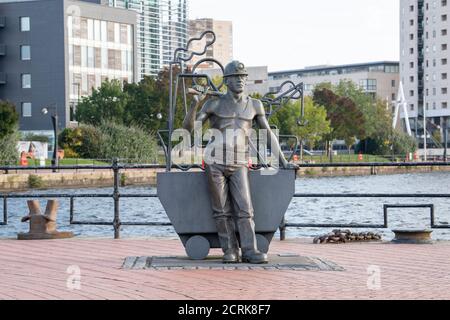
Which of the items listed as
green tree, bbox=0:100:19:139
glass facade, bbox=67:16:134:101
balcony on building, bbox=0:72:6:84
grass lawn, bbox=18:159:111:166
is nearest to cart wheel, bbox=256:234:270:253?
green tree, bbox=0:100:19:139

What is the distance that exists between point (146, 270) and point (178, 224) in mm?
1204

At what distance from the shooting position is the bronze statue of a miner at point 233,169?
11.6 metres

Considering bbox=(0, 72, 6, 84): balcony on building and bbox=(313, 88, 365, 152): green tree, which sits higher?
bbox=(0, 72, 6, 84): balcony on building

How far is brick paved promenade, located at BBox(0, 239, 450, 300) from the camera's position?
9.16 m

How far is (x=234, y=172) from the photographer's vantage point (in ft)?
38.2

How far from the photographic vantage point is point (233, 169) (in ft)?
38.2

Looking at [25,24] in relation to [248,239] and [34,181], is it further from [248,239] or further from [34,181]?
[248,239]

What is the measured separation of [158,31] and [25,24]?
2219 inches

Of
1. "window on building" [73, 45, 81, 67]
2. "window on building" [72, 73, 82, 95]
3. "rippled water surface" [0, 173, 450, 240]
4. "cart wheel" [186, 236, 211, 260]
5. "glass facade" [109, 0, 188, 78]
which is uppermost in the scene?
"glass facade" [109, 0, 188, 78]

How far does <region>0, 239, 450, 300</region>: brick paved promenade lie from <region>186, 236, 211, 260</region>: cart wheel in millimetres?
798

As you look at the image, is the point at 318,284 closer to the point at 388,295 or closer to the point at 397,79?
the point at 388,295

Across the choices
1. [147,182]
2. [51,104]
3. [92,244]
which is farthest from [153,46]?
[92,244]

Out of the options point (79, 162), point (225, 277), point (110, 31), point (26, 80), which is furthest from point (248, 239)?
point (110, 31)

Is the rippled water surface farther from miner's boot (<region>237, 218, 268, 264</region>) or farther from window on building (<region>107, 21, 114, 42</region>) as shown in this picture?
window on building (<region>107, 21, 114, 42</region>)
